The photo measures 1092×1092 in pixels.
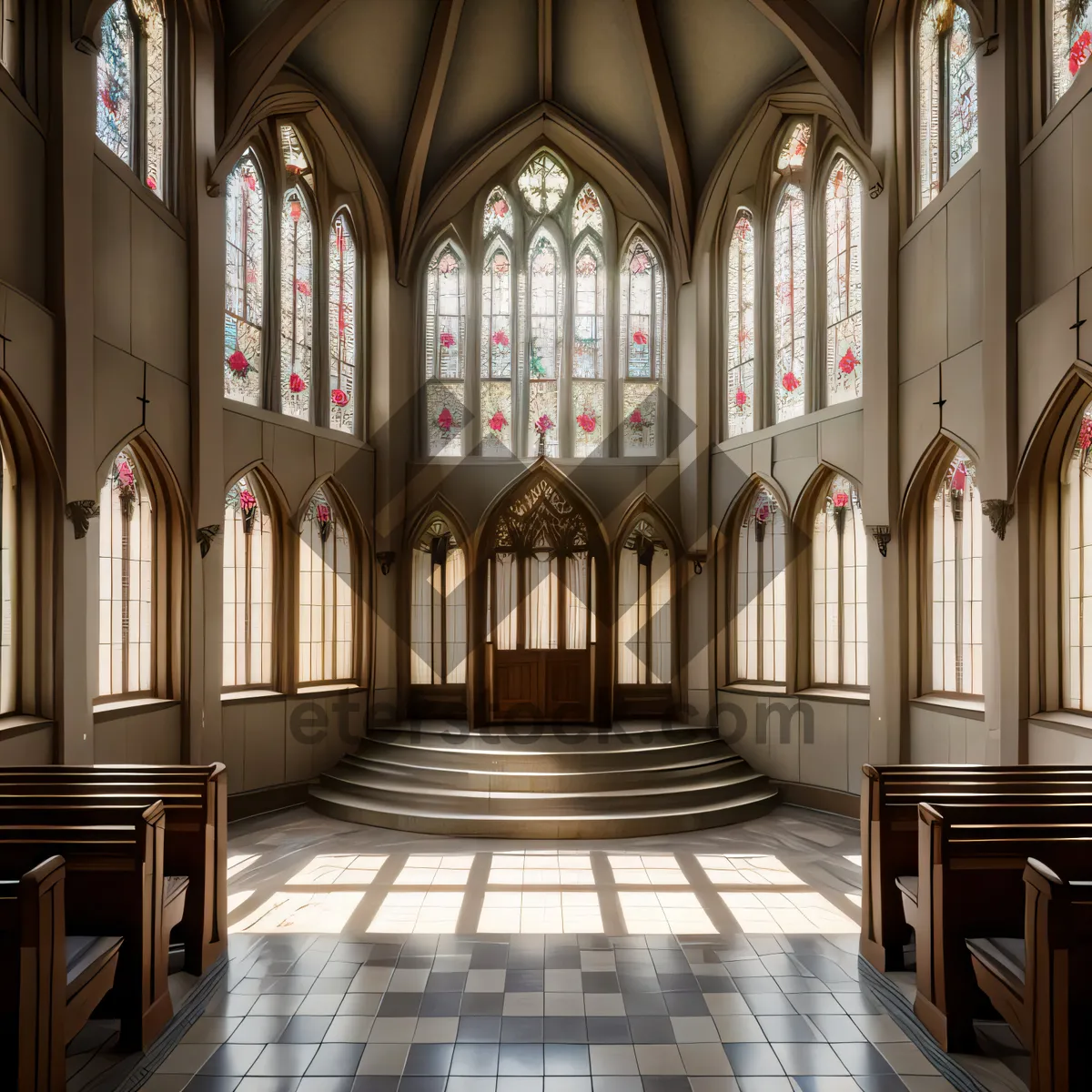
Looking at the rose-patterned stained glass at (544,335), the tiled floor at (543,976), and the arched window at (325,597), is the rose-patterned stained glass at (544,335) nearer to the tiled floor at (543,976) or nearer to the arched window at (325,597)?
the arched window at (325,597)

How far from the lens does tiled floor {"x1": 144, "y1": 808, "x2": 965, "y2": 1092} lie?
13.1 ft

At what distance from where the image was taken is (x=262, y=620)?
9547 mm

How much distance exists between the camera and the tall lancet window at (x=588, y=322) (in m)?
11.8

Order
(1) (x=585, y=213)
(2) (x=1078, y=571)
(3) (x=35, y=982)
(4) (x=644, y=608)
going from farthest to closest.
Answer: (1) (x=585, y=213)
(4) (x=644, y=608)
(2) (x=1078, y=571)
(3) (x=35, y=982)

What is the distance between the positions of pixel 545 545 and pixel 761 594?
277 centimetres

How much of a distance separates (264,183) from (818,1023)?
9508mm

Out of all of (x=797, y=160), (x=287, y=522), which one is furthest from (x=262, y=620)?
(x=797, y=160)

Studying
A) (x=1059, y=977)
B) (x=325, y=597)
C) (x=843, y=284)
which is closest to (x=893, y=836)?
(x=1059, y=977)

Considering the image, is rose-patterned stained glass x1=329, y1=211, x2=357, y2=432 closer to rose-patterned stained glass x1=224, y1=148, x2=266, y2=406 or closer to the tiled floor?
rose-patterned stained glass x1=224, y1=148, x2=266, y2=406

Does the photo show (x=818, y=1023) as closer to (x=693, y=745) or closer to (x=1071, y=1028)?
(x=1071, y=1028)

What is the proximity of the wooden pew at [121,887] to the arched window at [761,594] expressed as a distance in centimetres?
741

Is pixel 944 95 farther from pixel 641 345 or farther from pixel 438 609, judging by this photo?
pixel 438 609

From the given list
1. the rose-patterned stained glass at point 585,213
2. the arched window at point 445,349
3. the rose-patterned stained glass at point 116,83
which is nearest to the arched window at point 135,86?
the rose-patterned stained glass at point 116,83

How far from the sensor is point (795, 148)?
1016cm
